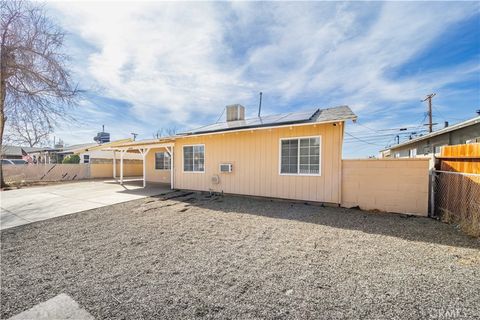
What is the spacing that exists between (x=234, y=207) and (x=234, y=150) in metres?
2.55

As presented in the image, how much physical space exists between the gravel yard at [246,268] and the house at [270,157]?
6.18 ft

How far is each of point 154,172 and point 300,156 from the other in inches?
413

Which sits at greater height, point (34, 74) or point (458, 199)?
point (34, 74)

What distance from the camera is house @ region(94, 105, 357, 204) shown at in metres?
6.01

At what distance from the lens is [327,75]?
815 centimetres

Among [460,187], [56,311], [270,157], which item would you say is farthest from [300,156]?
[56,311]

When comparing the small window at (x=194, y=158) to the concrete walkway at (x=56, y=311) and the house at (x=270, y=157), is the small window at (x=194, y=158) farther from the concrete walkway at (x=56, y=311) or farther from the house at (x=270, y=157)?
the concrete walkway at (x=56, y=311)

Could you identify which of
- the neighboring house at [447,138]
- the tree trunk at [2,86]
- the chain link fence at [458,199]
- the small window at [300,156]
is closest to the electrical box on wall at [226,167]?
the small window at [300,156]

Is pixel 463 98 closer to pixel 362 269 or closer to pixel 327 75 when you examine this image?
pixel 327 75

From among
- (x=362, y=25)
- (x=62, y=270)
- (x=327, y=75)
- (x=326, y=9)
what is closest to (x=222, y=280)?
(x=62, y=270)

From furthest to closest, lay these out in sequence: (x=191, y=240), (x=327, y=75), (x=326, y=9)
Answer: (x=327, y=75), (x=326, y=9), (x=191, y=240)

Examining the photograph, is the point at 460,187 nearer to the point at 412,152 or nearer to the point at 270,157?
the point at 270,157

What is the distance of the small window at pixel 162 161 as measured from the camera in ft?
41.7

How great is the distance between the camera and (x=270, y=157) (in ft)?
23.0
